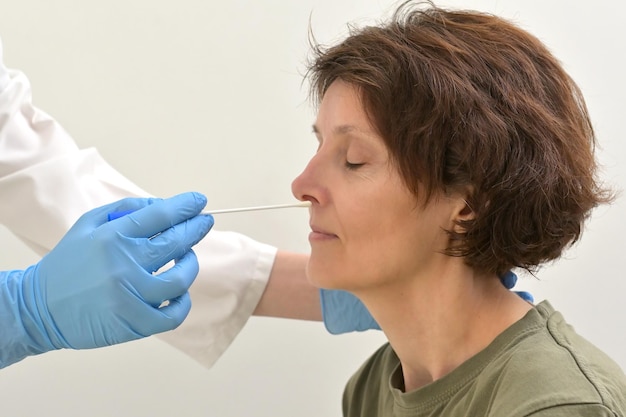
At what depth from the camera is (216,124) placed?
76.0 inches

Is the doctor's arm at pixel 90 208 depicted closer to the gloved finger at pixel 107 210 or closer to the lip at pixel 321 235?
the gloved finger at pixel 107 210

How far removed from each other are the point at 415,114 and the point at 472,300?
0.32 meters

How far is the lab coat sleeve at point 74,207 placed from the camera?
5.09 feet

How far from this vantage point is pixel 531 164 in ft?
3.87

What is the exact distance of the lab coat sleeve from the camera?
5.09 feet

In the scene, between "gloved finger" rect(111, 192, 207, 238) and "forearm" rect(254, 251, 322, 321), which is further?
"forearm" rect(254, 251, 322, 321)

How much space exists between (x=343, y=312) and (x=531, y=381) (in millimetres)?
603

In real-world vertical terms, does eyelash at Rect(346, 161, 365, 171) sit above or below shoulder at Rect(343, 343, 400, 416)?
above

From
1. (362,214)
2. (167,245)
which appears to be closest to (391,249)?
(362,214)

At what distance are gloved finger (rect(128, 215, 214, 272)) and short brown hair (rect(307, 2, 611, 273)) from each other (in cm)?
35

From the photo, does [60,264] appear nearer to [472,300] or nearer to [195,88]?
[472,300]

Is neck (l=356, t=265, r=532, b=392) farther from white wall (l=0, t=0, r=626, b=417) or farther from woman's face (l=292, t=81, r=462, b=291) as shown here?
white wall (l=0, t=0, r=626, b=417)

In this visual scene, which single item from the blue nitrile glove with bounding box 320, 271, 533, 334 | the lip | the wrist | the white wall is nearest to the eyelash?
the lip

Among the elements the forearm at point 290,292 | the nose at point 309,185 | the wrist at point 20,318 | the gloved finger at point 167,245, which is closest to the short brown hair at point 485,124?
the nose at point 309,185
